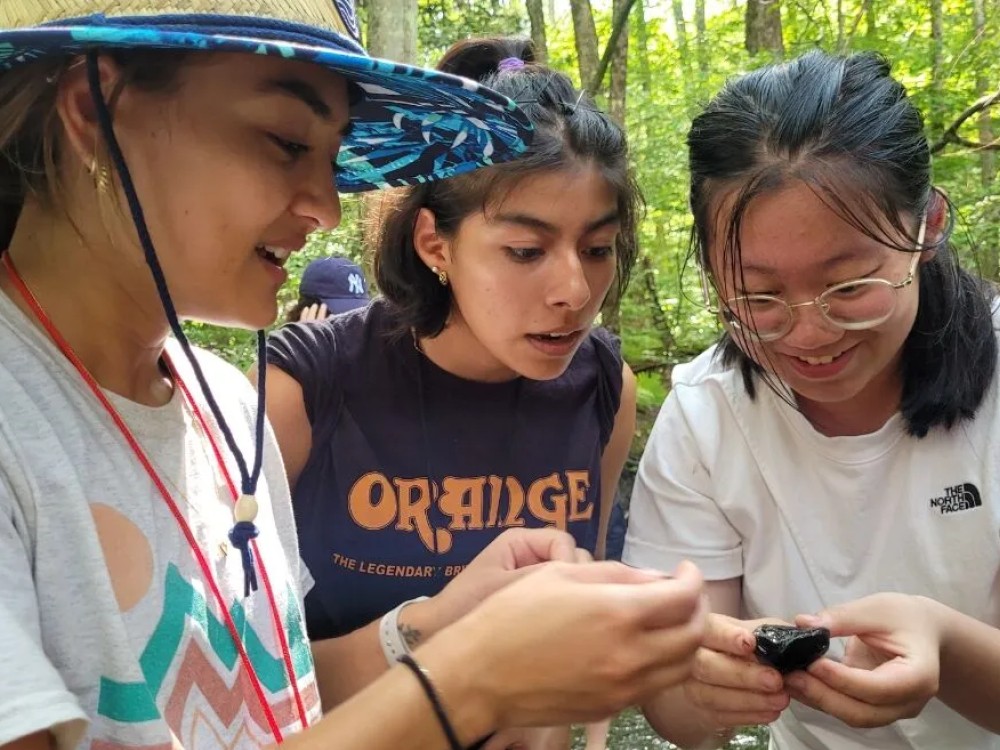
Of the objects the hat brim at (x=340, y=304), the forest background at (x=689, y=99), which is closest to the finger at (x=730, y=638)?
the hat brim at (x=340, y=304)

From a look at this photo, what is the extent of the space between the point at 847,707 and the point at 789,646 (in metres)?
0.15

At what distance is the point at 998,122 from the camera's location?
27.2ft

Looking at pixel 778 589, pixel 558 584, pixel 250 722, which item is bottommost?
pixel 778 589

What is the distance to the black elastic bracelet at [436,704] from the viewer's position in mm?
1077

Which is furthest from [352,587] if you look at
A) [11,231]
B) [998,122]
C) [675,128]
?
[998,122]

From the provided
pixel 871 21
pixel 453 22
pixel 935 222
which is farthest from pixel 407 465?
pixel 871 21

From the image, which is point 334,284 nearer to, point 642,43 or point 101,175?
point 101,175

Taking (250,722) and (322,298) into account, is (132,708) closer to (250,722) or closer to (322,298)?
(250,722)

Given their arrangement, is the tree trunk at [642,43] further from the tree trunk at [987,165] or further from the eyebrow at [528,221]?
the eyebrow at [528,221]

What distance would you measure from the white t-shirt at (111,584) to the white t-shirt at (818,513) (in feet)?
3.53

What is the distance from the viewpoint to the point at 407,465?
7.29ft

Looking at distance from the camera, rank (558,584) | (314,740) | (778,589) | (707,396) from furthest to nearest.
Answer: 1. (707,396)
2. (778,589)
3. (558,584)
4. (314,740)

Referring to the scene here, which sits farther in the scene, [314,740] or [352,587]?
[352,587]

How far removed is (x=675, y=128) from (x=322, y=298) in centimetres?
528
